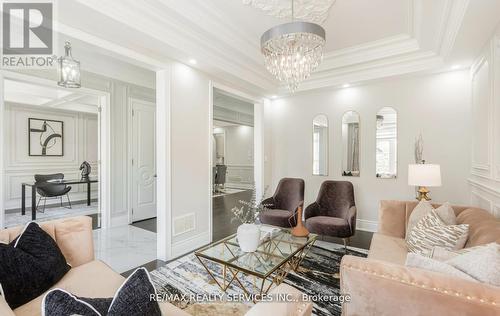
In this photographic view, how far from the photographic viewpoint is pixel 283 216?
11.9 ft

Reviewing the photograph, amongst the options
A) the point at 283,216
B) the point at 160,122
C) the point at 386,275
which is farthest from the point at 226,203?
the point at 386,275

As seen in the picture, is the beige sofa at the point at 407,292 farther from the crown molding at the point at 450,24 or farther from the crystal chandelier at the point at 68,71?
the crystal chandelier at the point at 68,71

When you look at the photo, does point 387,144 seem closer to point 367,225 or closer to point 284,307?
point 367,225

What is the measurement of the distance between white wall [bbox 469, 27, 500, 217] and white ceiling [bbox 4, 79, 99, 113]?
5.58 metres

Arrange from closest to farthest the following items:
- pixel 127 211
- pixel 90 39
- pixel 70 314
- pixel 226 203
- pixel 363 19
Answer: pixel 70 314
pixel 90 39
pixel 363 19
pixel 127 211
pixel 226 203

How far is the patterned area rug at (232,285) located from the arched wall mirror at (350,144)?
177 cm

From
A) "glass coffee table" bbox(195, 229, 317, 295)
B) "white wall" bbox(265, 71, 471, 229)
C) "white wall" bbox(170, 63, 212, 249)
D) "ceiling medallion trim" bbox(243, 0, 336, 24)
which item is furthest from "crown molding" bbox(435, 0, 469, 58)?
"white wall" bbox(170, 63, 212, 249)

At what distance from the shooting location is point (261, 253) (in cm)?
225

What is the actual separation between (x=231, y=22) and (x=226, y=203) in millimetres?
4689

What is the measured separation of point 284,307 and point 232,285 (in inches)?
62.1

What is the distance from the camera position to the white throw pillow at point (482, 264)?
1060 mm

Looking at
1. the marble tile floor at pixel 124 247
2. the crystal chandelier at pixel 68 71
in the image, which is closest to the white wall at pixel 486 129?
the marble tile floor at pixel 124 247

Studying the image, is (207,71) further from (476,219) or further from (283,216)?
(476,219)

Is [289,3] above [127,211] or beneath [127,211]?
above
